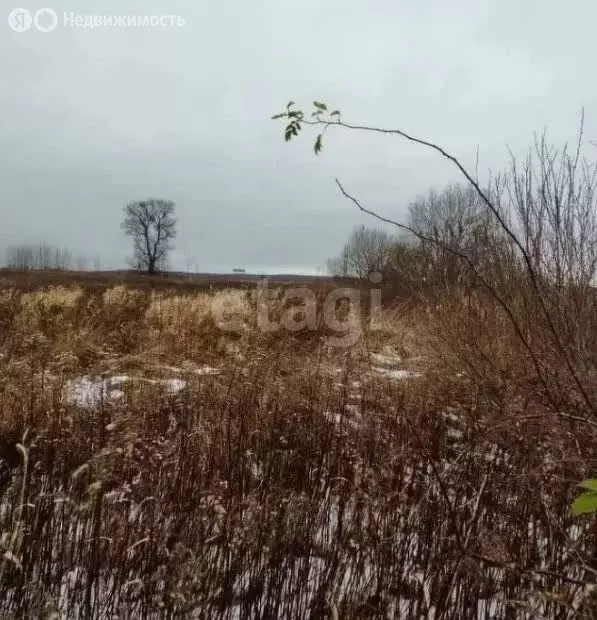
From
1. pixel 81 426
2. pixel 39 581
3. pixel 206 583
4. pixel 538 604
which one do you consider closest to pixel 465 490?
pixel 538 604

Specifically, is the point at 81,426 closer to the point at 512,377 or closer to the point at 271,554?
the point at 271,554

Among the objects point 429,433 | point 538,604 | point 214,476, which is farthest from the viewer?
point 429,433

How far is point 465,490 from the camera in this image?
99.6 inches

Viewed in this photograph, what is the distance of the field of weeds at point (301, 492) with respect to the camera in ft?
5.97

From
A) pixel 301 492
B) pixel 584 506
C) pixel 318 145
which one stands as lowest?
pixel 301 492

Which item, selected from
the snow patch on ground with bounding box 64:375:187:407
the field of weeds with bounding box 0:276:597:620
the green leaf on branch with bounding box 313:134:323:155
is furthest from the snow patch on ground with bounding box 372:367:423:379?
the green leaf on branch with bounding box 313:134:323:155

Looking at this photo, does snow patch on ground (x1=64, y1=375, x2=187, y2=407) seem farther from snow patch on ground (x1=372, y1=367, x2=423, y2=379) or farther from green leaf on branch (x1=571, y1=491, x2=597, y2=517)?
green leaf on branch (x1=571, y1=491, x2=597, y2=517)

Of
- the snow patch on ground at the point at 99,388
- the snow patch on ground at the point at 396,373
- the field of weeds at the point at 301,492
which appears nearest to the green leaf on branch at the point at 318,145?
the field of weeds at the point at 301,492

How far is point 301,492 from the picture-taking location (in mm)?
2658

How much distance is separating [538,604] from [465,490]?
753mm

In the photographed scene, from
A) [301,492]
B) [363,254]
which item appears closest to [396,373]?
[301,492]

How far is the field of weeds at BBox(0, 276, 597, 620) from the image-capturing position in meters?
1.82

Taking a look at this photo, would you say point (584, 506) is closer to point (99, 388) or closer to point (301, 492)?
point (301, 492)

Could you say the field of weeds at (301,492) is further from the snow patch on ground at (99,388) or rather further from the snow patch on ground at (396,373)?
the snow patch on ground at (396,373)
